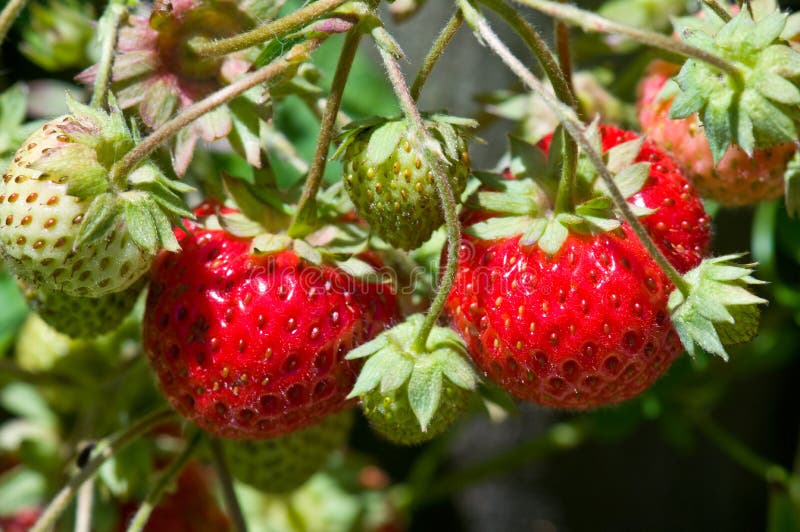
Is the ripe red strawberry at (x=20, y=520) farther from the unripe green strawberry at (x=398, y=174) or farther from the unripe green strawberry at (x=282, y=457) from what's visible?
the unripe green strawberry at (x=398, y=174)

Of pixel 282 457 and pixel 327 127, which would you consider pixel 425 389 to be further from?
pixel 282 457

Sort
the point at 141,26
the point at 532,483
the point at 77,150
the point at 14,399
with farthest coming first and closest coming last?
the point at 532,483 < the point at 14,399 < the point at 141,26 < the point at 77,150

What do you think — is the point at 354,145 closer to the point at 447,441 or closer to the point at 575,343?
the point at 575,343

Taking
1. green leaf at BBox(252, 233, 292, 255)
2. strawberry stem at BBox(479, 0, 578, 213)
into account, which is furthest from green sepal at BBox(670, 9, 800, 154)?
green leaf at BBox(252, 233, 292, 255)

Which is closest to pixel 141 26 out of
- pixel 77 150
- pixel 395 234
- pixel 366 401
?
pixel 77 150

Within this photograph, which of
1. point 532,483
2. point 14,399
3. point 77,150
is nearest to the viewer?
point 77,150

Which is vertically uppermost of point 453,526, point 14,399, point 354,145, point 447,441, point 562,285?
point 354,145

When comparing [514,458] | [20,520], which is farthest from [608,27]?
[20,520]
